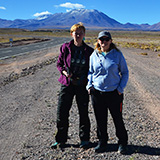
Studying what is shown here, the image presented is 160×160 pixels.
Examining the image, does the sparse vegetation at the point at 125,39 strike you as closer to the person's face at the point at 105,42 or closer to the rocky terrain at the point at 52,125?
the rocky terrain at the point at 52,125

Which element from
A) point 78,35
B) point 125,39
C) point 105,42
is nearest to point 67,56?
point 78,35

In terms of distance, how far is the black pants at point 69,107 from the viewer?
3.20 metres

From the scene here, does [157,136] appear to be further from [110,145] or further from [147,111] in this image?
[147,111]

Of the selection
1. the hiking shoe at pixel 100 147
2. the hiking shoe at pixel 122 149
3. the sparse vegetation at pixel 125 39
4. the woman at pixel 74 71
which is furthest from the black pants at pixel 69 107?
the sparse vegetation at pixel 125 39

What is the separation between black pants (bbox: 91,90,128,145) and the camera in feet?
9.62

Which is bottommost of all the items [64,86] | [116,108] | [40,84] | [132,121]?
[40,84]

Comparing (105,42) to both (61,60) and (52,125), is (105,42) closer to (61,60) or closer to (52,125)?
(61,60)

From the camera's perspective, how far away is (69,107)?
3.30m

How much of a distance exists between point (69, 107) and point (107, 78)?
82 cm

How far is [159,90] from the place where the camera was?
764 centimetres

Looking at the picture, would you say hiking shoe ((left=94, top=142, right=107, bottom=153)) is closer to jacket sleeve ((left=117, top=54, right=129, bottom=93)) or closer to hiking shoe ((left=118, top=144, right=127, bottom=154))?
hiking shoe ((left=118, top=144, right=127, bottom=154))

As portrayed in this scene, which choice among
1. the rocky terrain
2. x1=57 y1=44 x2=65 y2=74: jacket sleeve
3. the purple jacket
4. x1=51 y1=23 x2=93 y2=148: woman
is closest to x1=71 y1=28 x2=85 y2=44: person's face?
x1=51 y1=23 x2=93 y2=148: woman

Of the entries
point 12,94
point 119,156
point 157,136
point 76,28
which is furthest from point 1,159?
point 12,94

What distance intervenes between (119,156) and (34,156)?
1.28m
